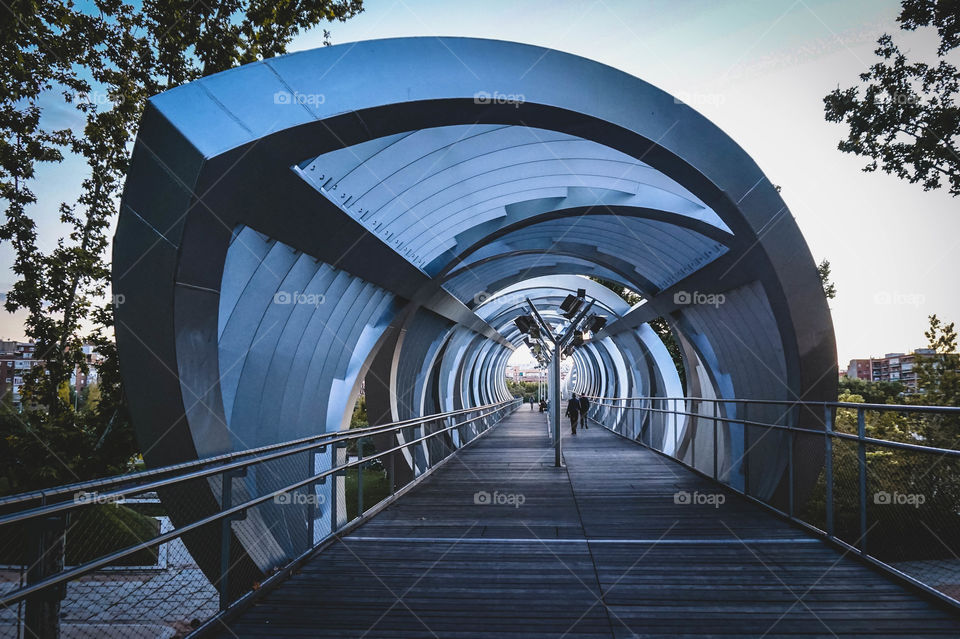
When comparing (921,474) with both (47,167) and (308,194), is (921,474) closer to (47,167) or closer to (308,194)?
(308,194)

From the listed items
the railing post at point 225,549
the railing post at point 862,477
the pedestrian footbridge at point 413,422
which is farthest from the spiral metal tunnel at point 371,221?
the railing post at point 862,477

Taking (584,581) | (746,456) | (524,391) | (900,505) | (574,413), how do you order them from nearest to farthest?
(584,581)
(900,505)
(746,456)
(574,413)
(524,391)

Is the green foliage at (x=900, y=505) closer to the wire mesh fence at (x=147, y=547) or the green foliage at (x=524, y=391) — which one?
the wire mesh fence at (x=147, y=547)

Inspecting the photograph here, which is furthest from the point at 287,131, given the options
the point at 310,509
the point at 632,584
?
the point at 632,584

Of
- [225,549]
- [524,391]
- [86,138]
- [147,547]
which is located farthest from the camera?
[524,391]

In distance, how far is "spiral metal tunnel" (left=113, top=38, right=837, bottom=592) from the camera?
201 inches

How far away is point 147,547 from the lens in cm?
305

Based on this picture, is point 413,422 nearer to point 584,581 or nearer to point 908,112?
point 584,581

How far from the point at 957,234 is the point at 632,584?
890 centimetres

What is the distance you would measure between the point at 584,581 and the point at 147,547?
273 cm

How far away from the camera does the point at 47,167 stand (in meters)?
10.4

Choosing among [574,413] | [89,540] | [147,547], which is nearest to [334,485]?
[89,540]

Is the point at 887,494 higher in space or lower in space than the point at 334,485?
higher

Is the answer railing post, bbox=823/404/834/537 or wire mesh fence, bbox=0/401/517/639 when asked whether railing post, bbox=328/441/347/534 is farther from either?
railing post, bbox=823/404/834/537
